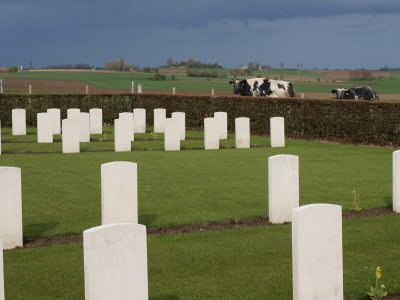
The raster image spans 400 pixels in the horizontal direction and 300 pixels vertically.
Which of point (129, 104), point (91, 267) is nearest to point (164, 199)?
point (91, 267)

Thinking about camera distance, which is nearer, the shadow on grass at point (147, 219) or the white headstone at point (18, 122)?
the shadow on grass at point (147, 219)

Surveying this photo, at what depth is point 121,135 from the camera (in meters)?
24.2

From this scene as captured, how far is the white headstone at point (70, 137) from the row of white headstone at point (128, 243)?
12.3m

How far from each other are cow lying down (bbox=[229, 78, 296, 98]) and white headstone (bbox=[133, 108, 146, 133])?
990cm

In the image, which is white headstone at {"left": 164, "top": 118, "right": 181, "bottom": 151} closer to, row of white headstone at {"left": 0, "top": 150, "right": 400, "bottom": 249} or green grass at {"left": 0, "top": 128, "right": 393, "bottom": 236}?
green grass at {"left": 0, "top": 128, "right": 393, "bottom": 236}

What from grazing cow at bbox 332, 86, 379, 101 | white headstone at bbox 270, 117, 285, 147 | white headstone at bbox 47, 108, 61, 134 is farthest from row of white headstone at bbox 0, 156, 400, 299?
grazing cow at bbox 332, 86, 379, 101

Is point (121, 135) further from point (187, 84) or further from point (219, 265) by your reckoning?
point (187, 84)

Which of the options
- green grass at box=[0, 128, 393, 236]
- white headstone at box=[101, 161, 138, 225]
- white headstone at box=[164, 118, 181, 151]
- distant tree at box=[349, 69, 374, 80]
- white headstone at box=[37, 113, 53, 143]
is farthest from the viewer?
distant tree at box=[349, 69, 374, 80]

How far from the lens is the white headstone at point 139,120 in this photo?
31.7 metres

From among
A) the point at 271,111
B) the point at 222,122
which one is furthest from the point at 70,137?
the point at 271,111

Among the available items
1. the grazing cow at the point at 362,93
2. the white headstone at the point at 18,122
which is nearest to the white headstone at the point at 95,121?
the white headstone at the point at 18,122

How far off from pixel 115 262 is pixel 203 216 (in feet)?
21.3

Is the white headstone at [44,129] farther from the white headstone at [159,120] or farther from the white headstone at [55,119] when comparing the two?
the white headstone at [159,120]

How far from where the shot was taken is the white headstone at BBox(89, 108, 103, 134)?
31.0m
